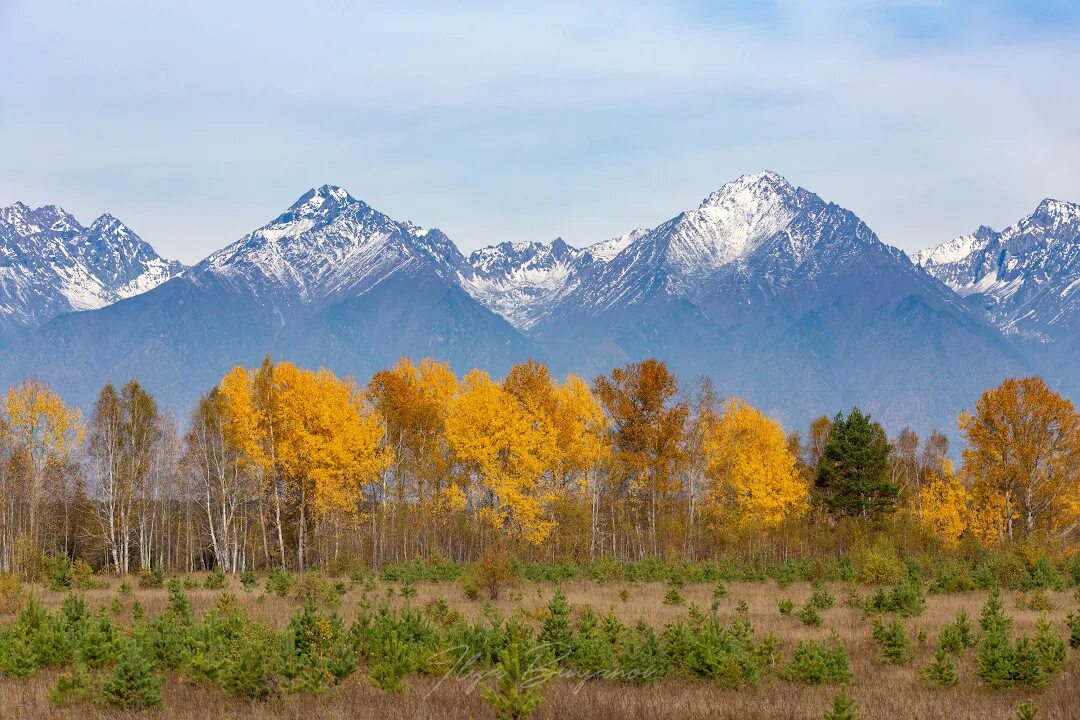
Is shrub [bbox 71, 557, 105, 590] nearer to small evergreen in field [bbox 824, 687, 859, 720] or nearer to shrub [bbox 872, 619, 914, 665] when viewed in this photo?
shrub [bbox 872, 619, 914, 665]

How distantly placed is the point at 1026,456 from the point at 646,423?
69.9ft

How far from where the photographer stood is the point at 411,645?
765 inches

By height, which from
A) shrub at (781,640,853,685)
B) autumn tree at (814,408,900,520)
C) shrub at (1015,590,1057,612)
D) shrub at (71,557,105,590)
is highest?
autumn tree at (814,408,900,520)

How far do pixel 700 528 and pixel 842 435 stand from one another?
10.8 m

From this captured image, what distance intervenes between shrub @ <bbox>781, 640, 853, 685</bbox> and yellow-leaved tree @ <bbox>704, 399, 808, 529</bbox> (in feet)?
129

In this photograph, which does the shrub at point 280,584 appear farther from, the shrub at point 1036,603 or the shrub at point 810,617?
the shrub at point 1036,603

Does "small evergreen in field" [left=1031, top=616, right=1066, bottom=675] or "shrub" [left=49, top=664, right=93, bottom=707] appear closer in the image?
"shrub" [left=49, top=664, right=93, bottom=707]

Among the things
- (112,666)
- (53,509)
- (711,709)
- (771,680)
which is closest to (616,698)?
(711,709)

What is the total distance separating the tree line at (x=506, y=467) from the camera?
51406 mm

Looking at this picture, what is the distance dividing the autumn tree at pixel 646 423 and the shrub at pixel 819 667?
3340 centimetres

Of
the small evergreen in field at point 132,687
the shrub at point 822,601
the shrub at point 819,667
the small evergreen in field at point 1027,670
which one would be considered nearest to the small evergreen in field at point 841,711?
the shrub at point 819,667

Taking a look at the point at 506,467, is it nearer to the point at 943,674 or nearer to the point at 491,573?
the point at 491,573

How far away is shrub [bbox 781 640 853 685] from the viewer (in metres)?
18.3

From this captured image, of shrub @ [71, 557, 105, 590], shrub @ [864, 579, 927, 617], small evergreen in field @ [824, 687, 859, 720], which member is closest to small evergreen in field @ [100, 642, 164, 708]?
small evergreen in field @ [824, 687, 859, 720]
